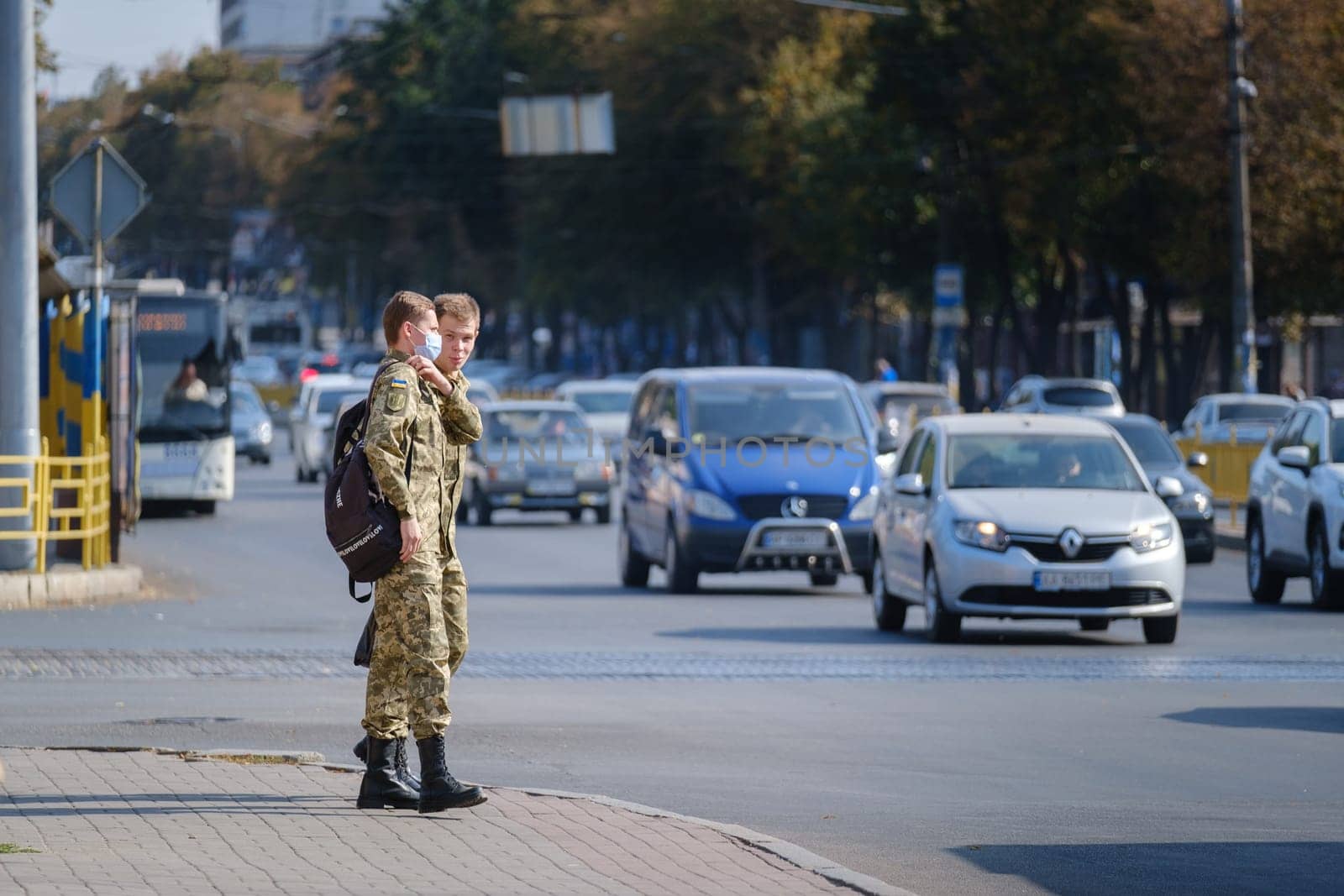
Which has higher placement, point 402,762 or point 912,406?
point 912,406

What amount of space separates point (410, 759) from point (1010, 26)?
46354 millimetres

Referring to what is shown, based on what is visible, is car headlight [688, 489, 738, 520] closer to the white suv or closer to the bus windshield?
the white suv

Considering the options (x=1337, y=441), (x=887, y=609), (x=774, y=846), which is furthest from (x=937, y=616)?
(x=774, y=846)

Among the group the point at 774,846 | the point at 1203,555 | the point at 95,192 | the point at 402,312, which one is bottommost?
the point at 1203,555

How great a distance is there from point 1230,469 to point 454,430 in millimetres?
26766

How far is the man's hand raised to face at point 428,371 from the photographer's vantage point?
901cm

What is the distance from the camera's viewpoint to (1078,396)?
4906cm

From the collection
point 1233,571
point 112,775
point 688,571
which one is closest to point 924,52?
point 1233,571

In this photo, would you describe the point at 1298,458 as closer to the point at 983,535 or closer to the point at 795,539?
the point at 795,539

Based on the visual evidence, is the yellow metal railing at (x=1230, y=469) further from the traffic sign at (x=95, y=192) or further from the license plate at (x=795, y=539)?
the traffic sign at (x=95, y=192)

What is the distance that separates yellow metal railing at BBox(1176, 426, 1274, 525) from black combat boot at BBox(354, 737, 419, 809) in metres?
25.3

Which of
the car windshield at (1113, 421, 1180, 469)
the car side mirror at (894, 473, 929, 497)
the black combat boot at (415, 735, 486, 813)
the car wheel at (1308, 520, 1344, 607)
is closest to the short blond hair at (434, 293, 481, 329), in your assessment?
the black combat boot at (415, 735, 486, 813)

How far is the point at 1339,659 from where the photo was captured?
16.9 metres

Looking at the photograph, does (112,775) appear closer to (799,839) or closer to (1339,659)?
(799,839)
